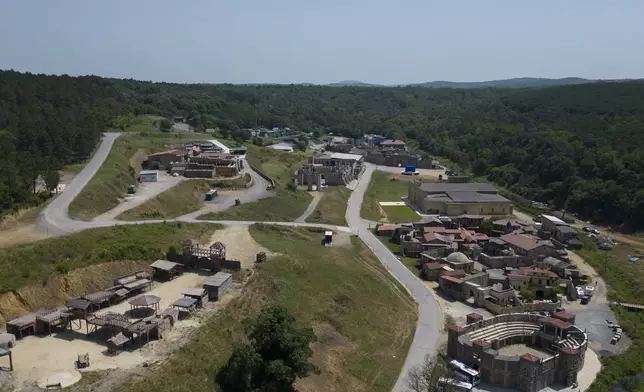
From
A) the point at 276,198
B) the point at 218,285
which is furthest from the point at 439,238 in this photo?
the point at 218,285

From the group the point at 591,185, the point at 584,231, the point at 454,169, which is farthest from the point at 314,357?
the point at 454,169

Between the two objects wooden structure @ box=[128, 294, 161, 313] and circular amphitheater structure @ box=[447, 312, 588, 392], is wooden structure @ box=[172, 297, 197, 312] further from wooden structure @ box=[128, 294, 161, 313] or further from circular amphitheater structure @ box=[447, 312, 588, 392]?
circular amphitheater structure @ box=[447, 312, 588, 392]

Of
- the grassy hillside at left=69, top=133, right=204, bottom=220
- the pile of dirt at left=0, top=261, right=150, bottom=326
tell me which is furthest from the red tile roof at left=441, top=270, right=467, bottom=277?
the grassy hillside at left=69, top=133, right=204, bottom=220

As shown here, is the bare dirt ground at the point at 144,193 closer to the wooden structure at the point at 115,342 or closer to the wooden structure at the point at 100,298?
the wooden structure at the point at 100,298

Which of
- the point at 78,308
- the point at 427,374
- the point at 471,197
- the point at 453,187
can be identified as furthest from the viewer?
the point at 453,187

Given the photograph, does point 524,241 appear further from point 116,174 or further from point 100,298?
point 116,174

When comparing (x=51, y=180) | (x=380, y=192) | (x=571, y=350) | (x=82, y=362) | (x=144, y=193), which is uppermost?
(x=51, y=180)
